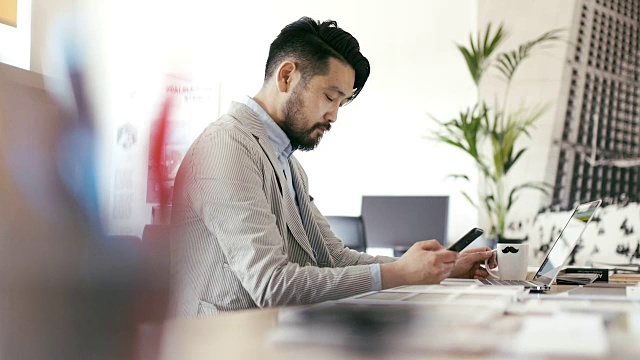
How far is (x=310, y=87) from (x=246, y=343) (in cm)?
150

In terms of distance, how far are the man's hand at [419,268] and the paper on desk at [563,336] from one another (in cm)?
64

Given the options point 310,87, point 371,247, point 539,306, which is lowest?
point 371,247

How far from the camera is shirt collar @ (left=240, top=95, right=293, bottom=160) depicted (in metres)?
1.89

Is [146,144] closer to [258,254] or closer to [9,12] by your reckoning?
[9,12]

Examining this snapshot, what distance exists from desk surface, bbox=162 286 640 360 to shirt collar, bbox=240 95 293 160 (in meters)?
1.22

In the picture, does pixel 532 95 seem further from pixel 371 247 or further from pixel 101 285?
pixel 101 285

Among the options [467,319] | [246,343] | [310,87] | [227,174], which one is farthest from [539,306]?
[310,87]

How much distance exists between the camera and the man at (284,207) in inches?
57.4

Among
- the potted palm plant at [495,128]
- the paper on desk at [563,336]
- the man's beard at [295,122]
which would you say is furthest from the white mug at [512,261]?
the potted palm plant at [495,128]

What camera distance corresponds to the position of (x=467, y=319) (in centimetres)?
73

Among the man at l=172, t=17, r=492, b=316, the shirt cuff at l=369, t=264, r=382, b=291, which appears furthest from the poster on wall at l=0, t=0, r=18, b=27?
the shirt cuff at l=369, t=264, r=382, b=291

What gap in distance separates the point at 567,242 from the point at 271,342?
4.47ft

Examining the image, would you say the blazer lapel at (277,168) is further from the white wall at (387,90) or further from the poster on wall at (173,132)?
the white wall at (387,90)

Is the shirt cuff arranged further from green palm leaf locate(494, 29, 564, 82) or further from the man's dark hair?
green palm leaf locate(494, 29, 564, 82)
